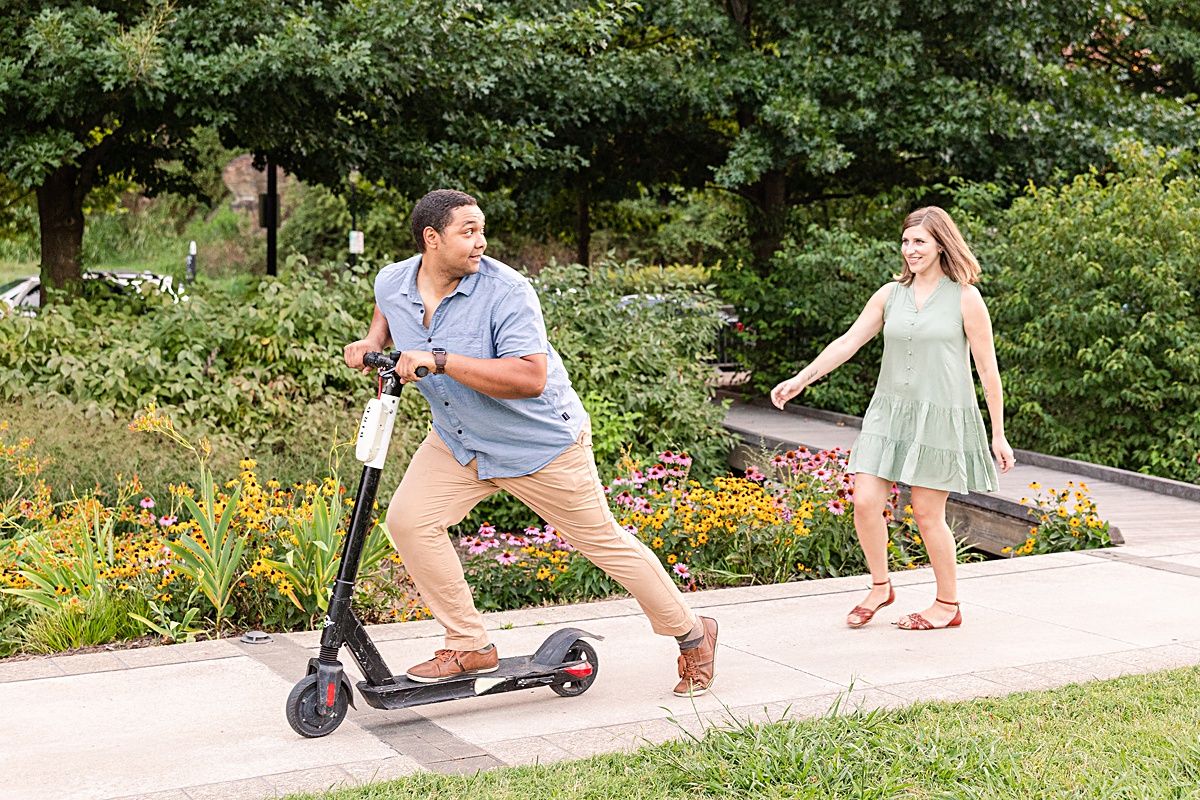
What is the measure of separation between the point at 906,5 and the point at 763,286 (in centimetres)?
348

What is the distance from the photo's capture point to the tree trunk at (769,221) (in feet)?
52.7

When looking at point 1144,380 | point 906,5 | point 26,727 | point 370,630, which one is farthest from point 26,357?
point 906,5

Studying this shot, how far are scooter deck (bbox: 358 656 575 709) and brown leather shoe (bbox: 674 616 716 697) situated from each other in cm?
41

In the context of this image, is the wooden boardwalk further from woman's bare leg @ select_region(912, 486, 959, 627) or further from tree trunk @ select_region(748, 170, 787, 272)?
tree trunk @ select_region(748, 170, 787, 272)

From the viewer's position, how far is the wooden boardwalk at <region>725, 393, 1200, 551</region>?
27.1 ft

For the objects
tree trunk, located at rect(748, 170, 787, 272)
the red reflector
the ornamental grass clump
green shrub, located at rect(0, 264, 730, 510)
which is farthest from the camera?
tree trunk, located at rect(748, 170, 787, 272)

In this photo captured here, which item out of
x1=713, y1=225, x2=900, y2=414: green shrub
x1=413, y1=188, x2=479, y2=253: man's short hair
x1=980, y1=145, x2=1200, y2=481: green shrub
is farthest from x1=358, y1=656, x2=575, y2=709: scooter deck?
x1=713, y1=225, x2=900, y2=414: green shrub

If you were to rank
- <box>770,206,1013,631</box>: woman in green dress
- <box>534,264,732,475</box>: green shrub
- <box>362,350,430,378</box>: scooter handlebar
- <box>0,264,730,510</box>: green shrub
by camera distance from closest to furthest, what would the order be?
1. <box>362,350,430,378</box>: scooter handlebar
2. <box>770,206,1013,631</box>: woman in green dress
3. <box>0,264,730,510</box>: green shrub
4. <box>534,264,732,475</box>: green shrub

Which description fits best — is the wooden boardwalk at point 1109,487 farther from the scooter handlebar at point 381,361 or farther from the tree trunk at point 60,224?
the tree trunk at point 60,224

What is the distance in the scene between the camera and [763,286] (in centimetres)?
1520

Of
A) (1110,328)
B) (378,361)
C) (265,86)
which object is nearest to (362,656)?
(378,361)

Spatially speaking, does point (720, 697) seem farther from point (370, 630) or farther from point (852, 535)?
point (852, 535)

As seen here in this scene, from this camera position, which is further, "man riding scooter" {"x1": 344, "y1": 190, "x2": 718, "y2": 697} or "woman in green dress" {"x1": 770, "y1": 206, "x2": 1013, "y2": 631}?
"woman in green dress" {"x1": 770, "y1": 206, "x2": 1013, "y2": 631}

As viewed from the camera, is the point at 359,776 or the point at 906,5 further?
the point at 906,5
